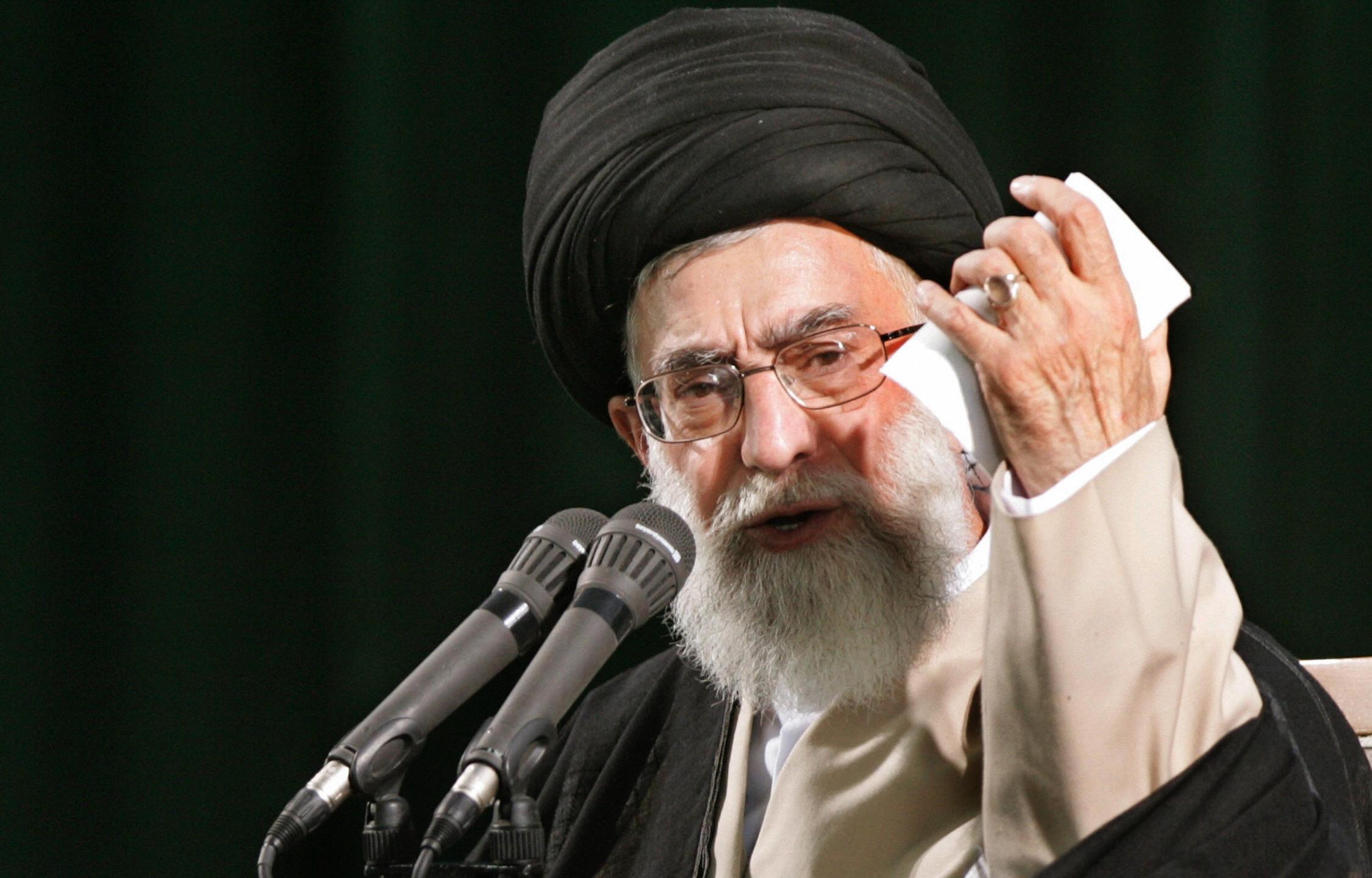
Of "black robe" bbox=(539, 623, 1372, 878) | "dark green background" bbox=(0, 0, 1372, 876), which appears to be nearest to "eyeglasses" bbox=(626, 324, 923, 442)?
"black robe" bbox=(539, 623, 1372, 878)

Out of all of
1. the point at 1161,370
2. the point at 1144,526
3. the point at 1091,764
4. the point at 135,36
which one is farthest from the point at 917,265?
the point at 135,36

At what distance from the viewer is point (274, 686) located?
2324 millimetres

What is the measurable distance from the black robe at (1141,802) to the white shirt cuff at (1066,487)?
0.26 meters

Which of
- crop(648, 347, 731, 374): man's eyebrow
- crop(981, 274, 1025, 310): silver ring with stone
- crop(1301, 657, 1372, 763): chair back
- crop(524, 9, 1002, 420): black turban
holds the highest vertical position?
crop(524, 9, 1002, 420): black turban

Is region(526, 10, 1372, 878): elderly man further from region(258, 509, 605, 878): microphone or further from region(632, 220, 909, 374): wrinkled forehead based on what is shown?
region(258, 509, 605, 878): microphone

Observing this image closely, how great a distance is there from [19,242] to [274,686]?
893mm

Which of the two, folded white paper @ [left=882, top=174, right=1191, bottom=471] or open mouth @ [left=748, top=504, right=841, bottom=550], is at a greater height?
folded white paper @ [left=882, top=174, right=1191, bottom=471]

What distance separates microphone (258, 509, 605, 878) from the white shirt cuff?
0.38m

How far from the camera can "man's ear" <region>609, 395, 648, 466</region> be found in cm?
214

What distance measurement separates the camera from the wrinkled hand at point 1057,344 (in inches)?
47.8

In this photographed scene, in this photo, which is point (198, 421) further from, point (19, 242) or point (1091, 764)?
point (1091, 764)

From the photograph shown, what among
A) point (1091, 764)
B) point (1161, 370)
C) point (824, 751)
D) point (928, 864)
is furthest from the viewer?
point (824, 751)

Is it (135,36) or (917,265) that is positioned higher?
(135,36)

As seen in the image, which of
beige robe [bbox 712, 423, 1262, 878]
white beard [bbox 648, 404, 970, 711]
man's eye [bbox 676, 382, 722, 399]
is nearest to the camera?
beige robe [bbox 712, 423, 1262, 878]
